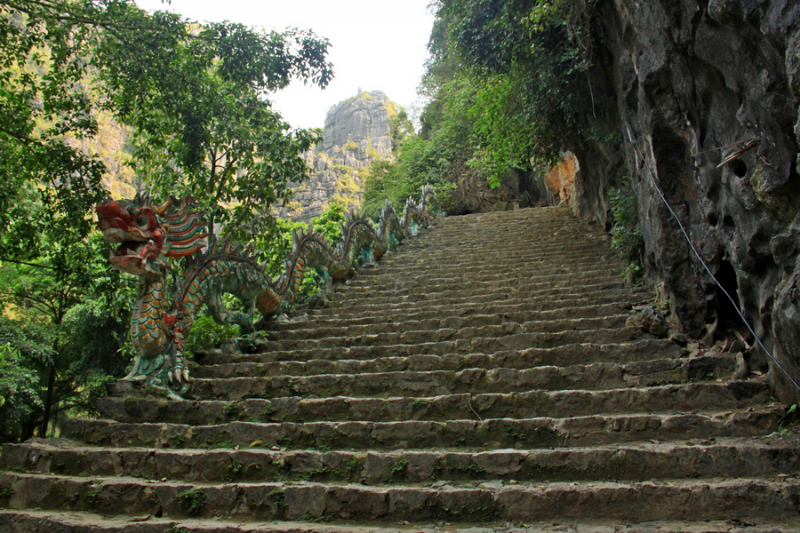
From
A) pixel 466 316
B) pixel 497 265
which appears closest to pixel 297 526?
pixel 466 316

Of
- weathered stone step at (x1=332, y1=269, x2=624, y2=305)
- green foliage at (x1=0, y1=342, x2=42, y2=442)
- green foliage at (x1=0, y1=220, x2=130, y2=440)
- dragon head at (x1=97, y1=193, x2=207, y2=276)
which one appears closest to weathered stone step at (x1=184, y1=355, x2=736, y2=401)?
dragon head at (x1=97, y1=193, x2=207, y2=276)

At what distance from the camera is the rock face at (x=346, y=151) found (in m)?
36.4

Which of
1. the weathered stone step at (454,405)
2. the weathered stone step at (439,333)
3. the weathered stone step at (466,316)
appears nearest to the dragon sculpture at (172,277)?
the weathered stone step at (454,405)

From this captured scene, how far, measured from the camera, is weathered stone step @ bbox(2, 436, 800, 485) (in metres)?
2.76

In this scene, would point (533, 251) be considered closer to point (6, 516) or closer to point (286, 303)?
point (286, 303)

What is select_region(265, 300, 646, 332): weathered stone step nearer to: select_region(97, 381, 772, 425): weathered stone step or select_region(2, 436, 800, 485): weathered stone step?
select_region(97, 381, 772, 425): weathered stone step

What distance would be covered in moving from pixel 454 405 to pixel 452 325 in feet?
6.30

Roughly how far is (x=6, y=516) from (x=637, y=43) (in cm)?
626

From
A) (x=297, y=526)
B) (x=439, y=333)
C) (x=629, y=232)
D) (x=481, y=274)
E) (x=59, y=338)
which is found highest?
(x=629, y=232)

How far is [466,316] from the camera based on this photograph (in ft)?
18.3

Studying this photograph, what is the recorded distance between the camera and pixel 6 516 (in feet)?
9.49

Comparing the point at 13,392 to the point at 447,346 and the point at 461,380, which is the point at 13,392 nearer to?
the point at 447,346

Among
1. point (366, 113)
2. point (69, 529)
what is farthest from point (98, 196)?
point (366, 113)

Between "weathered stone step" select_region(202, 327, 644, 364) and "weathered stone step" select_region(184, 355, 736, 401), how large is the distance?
0.52 m
